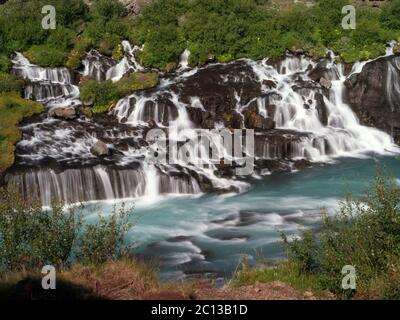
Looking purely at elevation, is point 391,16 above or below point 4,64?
above

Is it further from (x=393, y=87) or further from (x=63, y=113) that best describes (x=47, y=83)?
(x=393, y=87)

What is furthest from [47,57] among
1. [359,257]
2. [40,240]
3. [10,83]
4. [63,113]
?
[359,257]

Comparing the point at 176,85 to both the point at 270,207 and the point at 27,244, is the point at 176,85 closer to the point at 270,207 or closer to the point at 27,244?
the point at 270,207

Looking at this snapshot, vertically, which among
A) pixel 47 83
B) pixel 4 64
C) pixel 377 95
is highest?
pixel 4 64

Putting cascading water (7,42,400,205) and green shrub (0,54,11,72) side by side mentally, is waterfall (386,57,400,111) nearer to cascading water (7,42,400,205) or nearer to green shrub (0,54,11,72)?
cascading water (7,42,400,205)

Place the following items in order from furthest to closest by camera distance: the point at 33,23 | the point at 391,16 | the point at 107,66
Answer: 1. the point at 391,16
2. the point at 33,23
3. the point at 107,66

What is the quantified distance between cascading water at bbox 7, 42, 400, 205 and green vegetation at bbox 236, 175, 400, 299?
1111 cm

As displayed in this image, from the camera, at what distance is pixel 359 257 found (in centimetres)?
1019

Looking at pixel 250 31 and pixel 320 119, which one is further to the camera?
pixel 250 31

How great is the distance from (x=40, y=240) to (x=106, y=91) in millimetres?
18649

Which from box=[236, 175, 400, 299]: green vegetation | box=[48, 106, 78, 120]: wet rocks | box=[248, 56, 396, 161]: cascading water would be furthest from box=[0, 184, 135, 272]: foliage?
→ box=[248, 56, 396, 161]: cascading water

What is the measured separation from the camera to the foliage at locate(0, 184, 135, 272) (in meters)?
10.8

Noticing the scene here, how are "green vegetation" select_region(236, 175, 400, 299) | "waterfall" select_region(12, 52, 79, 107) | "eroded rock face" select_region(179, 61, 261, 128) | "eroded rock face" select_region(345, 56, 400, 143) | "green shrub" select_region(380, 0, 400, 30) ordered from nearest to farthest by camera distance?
"green vegetation" select_region(236, 175, 400, 299), "eroded rock face" select_region(179, 61, 261, 128), "waterfall" select_region(12, 52, 79, 107), "eroded rock face" select_region(345, 56, 400, 143), "green shrub" select_region(380, 0, 400, 30)
